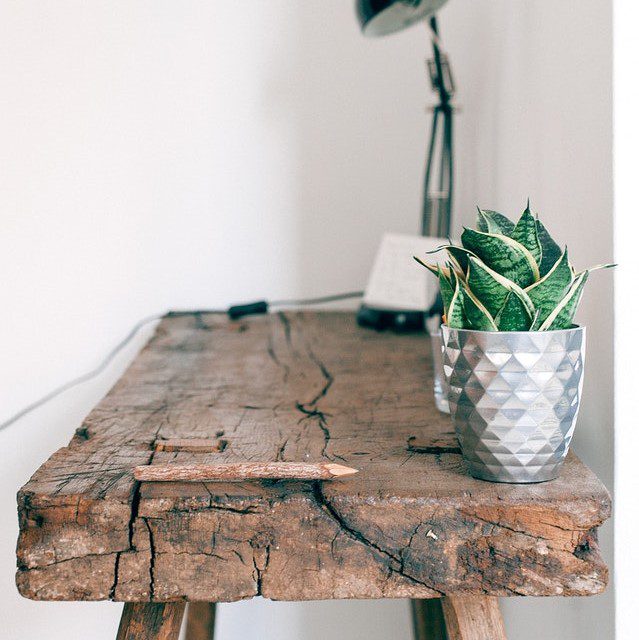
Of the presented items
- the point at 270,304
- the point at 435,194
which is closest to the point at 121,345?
the point at 270,304

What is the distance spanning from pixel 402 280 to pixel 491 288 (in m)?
0.71

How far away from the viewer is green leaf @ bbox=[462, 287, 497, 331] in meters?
0.55

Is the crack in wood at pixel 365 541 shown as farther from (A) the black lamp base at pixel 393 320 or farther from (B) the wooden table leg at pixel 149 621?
(A) the black lamp base at pixel 393 320

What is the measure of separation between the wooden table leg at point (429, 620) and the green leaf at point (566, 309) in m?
0.64

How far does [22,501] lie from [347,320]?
0.86m

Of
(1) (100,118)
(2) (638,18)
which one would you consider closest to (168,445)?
(2) (638,18)

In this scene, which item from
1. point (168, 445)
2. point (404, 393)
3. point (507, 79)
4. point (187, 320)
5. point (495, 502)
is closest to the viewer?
point (495, 502)

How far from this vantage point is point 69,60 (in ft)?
4.50

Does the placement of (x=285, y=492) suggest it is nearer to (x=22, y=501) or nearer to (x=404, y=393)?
(x=22, y=501)

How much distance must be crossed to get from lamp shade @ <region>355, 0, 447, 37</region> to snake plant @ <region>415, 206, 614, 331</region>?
24.0 inches

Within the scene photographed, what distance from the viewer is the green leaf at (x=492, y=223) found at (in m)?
0.58

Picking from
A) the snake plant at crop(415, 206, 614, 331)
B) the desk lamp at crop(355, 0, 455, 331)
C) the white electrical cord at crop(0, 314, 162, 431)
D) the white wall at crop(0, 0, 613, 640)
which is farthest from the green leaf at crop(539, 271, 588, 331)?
the white electrical cord at crop(0, 314, 162, 431)

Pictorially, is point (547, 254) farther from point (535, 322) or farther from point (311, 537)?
point (311, 537)

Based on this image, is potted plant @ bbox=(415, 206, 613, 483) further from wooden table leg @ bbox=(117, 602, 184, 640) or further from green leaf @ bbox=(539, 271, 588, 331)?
wooden table leg @ bbox=(117, 602, 184, 640)
